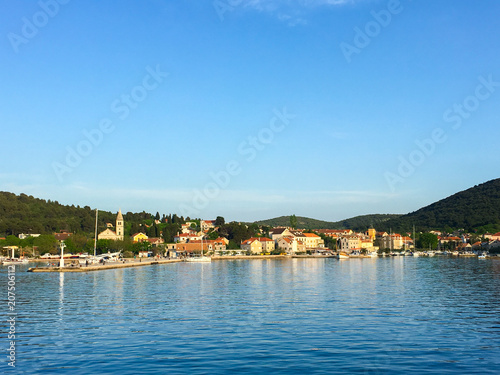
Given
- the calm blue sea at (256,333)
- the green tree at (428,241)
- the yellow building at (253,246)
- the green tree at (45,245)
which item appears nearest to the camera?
the calm blue sea at (256,333)

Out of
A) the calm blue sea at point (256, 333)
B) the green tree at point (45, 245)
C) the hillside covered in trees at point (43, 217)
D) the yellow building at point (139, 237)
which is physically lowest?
the calm blue sea at point (256, 333)

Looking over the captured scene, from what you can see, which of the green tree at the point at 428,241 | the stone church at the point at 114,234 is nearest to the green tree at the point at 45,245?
the stone church at the point at 114,234

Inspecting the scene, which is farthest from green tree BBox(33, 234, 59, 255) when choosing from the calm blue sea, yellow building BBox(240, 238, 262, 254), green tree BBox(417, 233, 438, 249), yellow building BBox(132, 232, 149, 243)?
green tree BBox(417, 233, 438, 249)

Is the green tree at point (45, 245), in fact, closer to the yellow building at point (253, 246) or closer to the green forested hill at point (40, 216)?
the green forested hill at point (40, 216)

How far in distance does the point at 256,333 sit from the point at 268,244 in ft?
409

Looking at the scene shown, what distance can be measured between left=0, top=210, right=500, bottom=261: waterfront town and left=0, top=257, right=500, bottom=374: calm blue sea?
70090 millimetres

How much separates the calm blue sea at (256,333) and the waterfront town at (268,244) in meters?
70.1

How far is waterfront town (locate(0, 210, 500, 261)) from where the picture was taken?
119875mm

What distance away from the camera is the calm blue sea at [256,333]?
52.2 feet

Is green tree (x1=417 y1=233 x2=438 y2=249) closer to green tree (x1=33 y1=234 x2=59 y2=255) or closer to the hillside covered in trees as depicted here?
the hillside covered in trees

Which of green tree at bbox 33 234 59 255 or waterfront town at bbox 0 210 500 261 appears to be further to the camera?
waterfront town at bbox 0 210 500 261

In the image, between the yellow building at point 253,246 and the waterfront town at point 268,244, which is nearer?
the waterfront town at point 268,244

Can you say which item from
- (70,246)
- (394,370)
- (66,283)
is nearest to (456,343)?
(394,370)

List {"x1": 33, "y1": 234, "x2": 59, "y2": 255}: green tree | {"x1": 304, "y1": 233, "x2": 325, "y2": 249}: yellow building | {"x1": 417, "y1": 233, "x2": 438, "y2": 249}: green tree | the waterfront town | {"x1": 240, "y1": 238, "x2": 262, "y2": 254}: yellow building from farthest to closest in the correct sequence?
{"x1": 417, "y1": 233, "x2": 438, "y2": 249}: green tree → {"x1": 304, "y1": 233, "x2": 325, "y2": 249}: yellow building → {"x1": 240, "y1": 238, "x2": 262, "y2": 254}: yellow building → the waterfront town → {"x1": 33, "y1": 234, "x2": 59, "y2": 255}: green tree
